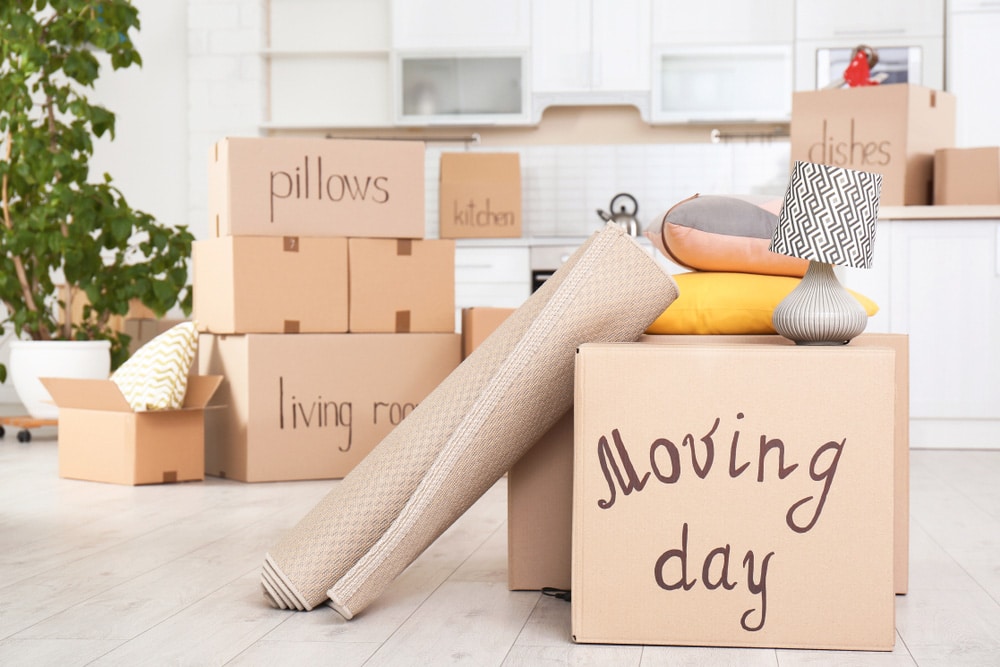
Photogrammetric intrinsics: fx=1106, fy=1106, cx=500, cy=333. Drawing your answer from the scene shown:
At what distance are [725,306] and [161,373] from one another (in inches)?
64.6

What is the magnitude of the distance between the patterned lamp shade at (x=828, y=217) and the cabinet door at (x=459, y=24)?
150 inches

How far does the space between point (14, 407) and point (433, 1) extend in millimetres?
2705

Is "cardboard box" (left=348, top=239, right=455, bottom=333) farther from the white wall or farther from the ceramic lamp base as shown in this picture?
the white wall

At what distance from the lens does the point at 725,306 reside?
1712 mm

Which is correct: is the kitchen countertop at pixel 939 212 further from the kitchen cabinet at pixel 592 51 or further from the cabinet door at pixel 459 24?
the cabinet door at pixel 459 24

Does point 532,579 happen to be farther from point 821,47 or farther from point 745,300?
point 821,47

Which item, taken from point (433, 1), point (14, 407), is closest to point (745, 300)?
point (433, 1)

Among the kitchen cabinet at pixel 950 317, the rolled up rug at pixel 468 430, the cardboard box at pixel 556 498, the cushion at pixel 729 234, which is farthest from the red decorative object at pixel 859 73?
the rolled up rug at pixel 468 430

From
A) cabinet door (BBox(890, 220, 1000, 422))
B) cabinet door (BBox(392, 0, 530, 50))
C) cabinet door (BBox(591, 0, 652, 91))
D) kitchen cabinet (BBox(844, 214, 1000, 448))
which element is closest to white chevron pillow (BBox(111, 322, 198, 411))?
kitchen cabinet (BBox(844, 214, 1000, 448))

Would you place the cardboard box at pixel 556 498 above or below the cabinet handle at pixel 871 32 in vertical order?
below

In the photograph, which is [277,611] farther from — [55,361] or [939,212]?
[939,212]

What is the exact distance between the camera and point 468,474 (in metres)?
1.56

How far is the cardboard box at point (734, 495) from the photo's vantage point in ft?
4.63

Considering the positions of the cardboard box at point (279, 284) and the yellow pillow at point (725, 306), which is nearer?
the yellow pillow at point (725, 306)
